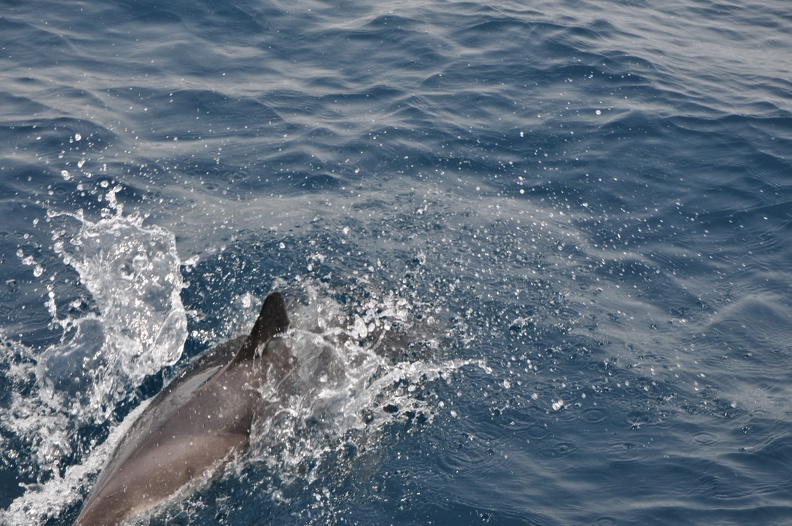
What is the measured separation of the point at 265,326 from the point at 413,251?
3591 millimetres

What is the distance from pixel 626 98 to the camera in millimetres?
15648

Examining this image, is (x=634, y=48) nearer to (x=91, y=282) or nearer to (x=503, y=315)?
(x=503, y=315)

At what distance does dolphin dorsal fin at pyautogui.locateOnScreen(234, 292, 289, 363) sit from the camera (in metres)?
7.56

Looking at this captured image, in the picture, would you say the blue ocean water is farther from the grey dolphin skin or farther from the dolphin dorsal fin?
the dolphin dorsal fin

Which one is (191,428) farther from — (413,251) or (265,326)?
(413,251)

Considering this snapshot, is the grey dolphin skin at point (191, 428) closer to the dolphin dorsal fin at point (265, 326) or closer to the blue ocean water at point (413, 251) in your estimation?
the dolphin dorsal fin at point (265, 326)

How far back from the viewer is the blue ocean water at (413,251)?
24.8ft

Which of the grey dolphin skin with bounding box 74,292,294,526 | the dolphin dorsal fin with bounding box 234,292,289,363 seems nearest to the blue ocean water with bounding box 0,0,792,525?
the grey dolphin skin with bounding box 74,292,294,526

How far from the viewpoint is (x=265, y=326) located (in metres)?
7.61

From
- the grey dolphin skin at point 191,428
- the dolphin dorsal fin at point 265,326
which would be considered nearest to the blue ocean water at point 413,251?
the grey dolphin skin at point 191,428

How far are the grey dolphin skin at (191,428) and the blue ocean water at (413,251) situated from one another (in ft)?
0.88

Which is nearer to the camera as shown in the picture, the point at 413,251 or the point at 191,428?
the point at 191,428

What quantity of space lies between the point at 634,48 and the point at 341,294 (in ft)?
36.5

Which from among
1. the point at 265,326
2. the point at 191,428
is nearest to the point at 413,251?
the point at 265,326
